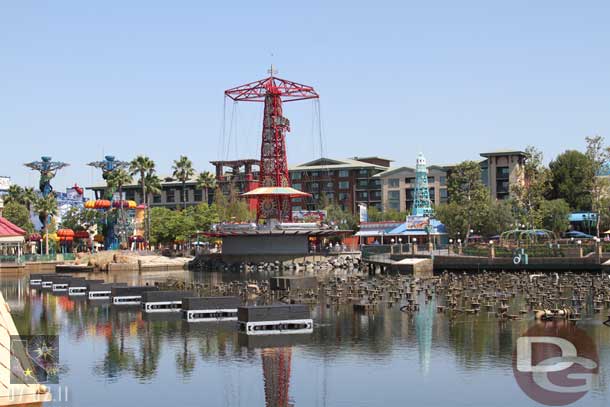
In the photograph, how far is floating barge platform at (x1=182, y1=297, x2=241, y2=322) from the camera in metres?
56.5

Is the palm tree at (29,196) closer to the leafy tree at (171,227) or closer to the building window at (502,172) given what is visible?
the leafy tree at (171,227)

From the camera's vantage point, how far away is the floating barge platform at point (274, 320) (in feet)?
160

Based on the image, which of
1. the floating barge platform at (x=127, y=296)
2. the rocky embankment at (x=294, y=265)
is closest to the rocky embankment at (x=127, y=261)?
the rocky embankment at (x=294, y=265)

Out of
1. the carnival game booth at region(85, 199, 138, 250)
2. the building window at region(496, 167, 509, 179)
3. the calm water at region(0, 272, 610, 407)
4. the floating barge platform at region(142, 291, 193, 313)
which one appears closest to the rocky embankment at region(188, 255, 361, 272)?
the carnival game booth at region(85, 199, 138, 250)

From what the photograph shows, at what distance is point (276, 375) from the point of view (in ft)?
125

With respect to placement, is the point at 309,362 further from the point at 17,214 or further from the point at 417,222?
the point at 17,214

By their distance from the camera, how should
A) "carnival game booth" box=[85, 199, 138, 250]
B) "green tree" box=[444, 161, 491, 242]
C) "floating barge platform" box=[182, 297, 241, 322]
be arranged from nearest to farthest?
"floating barge platform" box=[182, 297, 241, 322], "green tree" box=[444, 161, 491, 242], "carnival game booth" box=[85, 199, 138, 250]

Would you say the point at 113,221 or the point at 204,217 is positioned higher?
the point at 204,217

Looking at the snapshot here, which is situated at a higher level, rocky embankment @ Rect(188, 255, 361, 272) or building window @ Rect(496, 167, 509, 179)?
building window @ Rect(496, 167, 509, 179)

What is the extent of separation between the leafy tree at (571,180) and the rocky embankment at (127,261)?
66654mm

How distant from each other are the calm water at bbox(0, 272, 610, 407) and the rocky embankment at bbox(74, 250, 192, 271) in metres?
65.8

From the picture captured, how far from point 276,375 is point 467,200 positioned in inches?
3783
